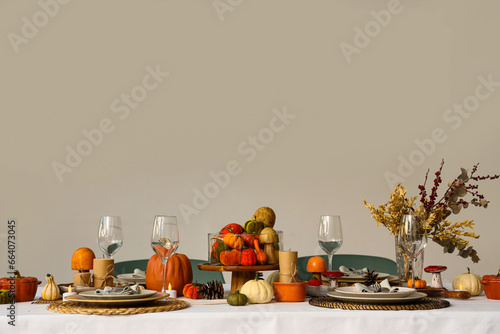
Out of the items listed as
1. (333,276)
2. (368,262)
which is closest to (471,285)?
(333,276)

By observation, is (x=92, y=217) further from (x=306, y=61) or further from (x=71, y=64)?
(x=306, y=61)

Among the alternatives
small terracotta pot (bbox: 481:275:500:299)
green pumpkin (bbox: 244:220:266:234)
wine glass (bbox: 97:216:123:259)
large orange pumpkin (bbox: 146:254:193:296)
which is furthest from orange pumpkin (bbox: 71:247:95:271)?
small terracotta pot (bbox: 481:275:500:299)

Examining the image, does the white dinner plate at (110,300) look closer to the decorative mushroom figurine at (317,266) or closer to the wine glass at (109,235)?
the wine glass at (109,235)

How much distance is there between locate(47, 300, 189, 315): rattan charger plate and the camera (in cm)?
132

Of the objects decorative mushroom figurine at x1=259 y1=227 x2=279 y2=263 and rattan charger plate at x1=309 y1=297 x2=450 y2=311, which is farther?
decorative mushroom figurine at x1=259 y1=227 x2=279 y2=263

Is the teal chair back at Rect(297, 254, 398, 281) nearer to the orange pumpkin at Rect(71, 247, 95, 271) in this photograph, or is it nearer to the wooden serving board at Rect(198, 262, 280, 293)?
the wooden serving board at Rect(198, 262, 280, 293)

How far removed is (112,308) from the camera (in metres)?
1.36

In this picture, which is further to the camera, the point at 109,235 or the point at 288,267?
the point at 109,235

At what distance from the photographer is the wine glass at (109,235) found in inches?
66.8

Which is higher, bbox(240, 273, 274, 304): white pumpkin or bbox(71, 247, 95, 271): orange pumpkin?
bbox(71, 247, 95, 271): orange pumpkin

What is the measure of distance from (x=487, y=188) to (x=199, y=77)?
2.08 metres

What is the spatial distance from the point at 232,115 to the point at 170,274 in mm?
2269

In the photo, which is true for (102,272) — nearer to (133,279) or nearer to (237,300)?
(133,279)

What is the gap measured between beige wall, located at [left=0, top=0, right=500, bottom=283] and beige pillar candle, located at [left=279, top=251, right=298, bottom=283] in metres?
2.23
